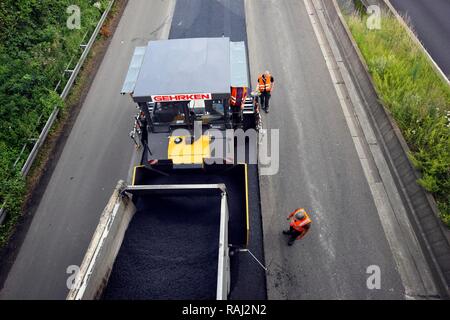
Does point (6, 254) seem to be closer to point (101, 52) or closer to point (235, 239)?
point (235, 239)

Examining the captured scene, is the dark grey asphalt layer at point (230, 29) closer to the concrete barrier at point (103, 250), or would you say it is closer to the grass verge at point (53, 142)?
the concrete barrier at point (103, 250)

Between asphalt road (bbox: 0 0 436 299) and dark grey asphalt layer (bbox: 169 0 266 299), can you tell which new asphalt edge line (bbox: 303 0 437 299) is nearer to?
asphalt road (bbox: 0 0 436 299)

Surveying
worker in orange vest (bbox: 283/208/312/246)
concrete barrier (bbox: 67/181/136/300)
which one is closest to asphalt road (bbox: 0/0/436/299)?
worker in orange vest (bbox: 283/208/312/246)

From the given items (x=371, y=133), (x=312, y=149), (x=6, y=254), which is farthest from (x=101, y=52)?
(x=371, y=133)

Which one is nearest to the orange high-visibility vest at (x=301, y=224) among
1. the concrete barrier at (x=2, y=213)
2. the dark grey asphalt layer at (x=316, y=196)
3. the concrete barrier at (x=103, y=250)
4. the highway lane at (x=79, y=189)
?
the dark grey asphalt layer at (x=316, y=196)

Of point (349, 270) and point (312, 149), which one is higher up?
point (312, 149)

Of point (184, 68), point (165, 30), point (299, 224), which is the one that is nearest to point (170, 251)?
point (299, 224)

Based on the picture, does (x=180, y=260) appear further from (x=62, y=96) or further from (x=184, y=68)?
(x=62, y=96)
